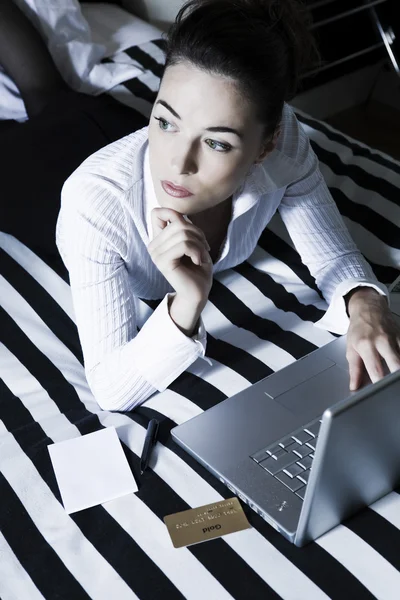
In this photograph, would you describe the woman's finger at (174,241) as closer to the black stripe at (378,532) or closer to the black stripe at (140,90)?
the black stripe at (378,532)

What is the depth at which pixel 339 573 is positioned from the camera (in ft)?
3.27

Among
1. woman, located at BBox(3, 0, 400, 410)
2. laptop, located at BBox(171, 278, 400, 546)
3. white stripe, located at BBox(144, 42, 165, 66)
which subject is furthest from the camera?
white stripe, located at BBox(144, 42, 165, 66)

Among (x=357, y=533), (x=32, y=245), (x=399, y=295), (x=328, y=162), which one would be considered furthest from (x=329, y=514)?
(x=328, y=162)

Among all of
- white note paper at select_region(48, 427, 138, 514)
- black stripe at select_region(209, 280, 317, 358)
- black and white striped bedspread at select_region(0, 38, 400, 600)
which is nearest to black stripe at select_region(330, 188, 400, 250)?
black and white striped bedspread at select_region(0, 38, 400, 600)

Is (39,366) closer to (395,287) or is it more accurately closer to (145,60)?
(395,287)

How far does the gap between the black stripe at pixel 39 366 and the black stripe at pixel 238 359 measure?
27 cm

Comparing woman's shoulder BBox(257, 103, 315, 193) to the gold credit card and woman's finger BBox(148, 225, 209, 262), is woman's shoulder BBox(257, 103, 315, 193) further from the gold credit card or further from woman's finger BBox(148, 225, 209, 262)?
the gold credit card

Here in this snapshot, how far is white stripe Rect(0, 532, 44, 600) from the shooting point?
99 centimetres

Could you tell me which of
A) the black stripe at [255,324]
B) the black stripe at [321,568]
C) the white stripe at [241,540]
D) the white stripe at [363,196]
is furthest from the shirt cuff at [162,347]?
the white stripe at [363,196]

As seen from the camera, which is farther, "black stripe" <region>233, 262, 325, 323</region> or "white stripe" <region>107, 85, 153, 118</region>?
"white stripe" <region>107, 85, 153, 118</region>

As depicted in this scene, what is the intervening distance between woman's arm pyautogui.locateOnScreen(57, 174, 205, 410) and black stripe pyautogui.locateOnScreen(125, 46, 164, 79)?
0.96m

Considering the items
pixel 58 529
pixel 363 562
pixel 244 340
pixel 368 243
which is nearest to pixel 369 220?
Result: pixel 368 243

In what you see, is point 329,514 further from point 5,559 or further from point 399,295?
point 399,295

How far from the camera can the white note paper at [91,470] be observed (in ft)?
3.64
